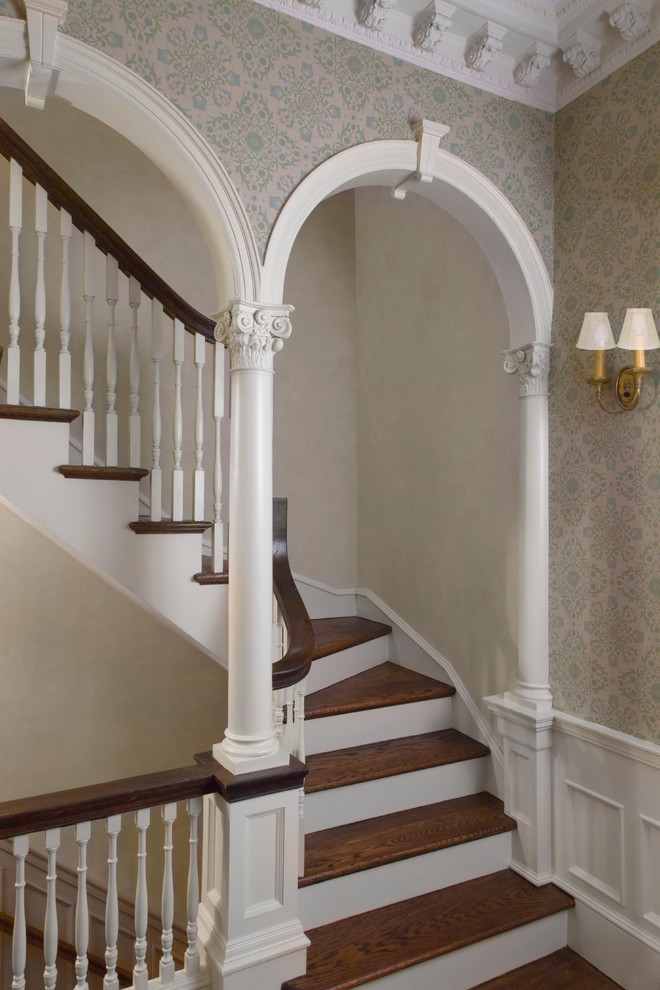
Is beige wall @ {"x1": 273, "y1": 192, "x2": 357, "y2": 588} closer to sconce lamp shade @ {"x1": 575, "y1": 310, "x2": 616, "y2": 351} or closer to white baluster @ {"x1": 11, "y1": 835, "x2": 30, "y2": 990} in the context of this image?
sconce lamp shade @ {"x1": 575, "y1": 310, "x2": 616, "y2": 351}

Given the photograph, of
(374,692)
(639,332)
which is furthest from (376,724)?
(639,332)

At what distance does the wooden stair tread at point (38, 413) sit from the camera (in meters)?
2.45

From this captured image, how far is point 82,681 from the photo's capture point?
402cm

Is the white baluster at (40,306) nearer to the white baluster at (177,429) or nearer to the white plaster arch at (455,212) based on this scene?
the white baluster at (177,429)

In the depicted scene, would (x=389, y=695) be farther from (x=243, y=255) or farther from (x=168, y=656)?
(x=243, y=255)

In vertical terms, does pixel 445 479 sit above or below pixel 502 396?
below

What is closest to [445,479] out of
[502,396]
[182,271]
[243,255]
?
[502,396]

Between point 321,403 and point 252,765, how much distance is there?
9.34ft

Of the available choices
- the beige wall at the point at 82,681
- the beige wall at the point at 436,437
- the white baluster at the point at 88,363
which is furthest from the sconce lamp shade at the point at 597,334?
the beige wall at the point at 82,681

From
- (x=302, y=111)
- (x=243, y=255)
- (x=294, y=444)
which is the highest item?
(x=302, y=111)

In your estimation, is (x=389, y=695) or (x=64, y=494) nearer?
(x=64, y=494)

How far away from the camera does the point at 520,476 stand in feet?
9.75

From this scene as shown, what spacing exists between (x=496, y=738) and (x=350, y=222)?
3.50 meters

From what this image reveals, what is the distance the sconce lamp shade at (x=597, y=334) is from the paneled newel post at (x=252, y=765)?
1.13 m
